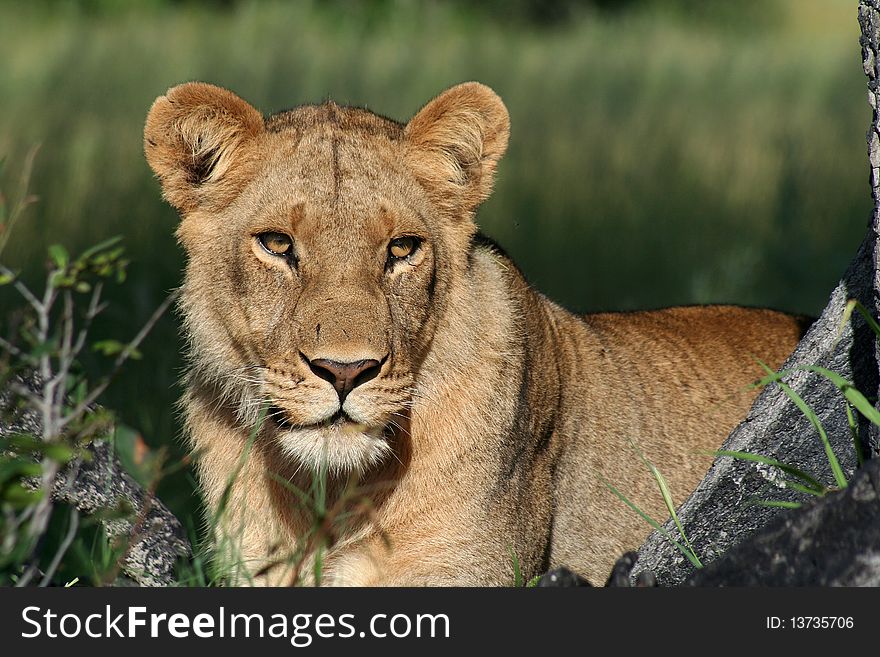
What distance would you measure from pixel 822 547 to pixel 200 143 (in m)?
2.22

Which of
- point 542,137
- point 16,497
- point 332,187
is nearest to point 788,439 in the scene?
point 332,187

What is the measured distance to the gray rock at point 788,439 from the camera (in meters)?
3.59

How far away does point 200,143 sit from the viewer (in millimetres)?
3932

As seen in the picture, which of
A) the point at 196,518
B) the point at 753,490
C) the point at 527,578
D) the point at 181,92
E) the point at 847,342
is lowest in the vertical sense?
the point at 196,518

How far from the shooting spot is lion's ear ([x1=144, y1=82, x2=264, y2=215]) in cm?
383

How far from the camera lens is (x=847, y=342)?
3607 millimetres

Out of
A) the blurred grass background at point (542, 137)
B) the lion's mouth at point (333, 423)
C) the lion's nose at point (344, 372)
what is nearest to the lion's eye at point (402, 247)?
the lion's nose at point (344, 372)

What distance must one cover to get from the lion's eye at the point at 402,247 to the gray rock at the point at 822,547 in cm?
138

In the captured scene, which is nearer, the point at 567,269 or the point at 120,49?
the point at 567,269

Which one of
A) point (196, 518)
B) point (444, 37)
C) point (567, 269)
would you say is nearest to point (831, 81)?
point (444, 37)

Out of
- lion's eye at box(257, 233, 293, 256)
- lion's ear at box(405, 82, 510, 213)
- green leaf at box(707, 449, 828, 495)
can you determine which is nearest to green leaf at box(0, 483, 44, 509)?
lion's eye at box(257, 233, 293, 256)

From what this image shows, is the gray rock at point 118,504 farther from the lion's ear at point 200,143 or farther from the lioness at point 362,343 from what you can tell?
the lion's ear at point 200,143

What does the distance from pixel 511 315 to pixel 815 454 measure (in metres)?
1.09

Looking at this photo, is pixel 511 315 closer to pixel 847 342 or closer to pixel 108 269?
pixel 847 342
